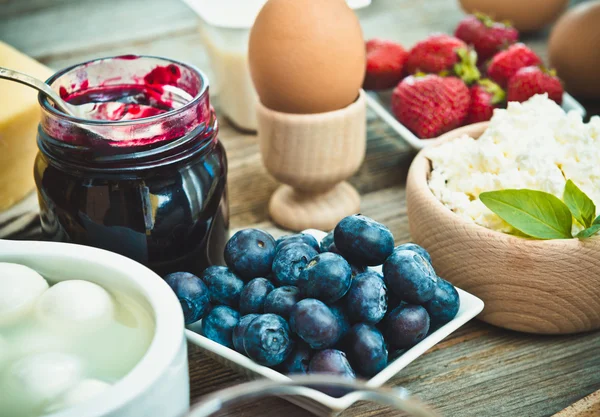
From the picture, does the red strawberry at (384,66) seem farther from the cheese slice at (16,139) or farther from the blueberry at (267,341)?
the blueberry at (267,341)

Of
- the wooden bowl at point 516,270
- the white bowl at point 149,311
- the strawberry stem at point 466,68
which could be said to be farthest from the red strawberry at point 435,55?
the white bowl at point 149,311

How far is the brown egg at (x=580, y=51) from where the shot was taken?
3.38 ft

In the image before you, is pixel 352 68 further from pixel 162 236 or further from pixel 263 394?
pixel 263 394

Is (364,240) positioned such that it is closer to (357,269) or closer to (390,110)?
(357,269)

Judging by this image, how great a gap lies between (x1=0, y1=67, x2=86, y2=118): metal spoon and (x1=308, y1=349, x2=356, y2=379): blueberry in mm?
328

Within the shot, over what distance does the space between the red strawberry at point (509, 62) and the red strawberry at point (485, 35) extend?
0.30 ft

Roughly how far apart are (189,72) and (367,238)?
25 centimetres

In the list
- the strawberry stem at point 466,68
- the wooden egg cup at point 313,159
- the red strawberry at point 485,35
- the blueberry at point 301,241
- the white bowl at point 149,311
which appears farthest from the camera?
the red strawberry at point 485,35

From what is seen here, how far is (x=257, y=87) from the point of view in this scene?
73 centimetres

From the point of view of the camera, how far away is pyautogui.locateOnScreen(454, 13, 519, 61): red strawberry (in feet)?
3.57

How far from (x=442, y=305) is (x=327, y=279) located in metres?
0.10

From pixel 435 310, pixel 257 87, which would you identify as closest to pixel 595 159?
pixel 435 310

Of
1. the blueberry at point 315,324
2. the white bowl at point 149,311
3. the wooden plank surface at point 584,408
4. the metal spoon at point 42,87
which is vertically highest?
the metal spoon at point 42,87

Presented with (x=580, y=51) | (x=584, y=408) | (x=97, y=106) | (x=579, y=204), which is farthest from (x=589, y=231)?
(x=580, y=51)
